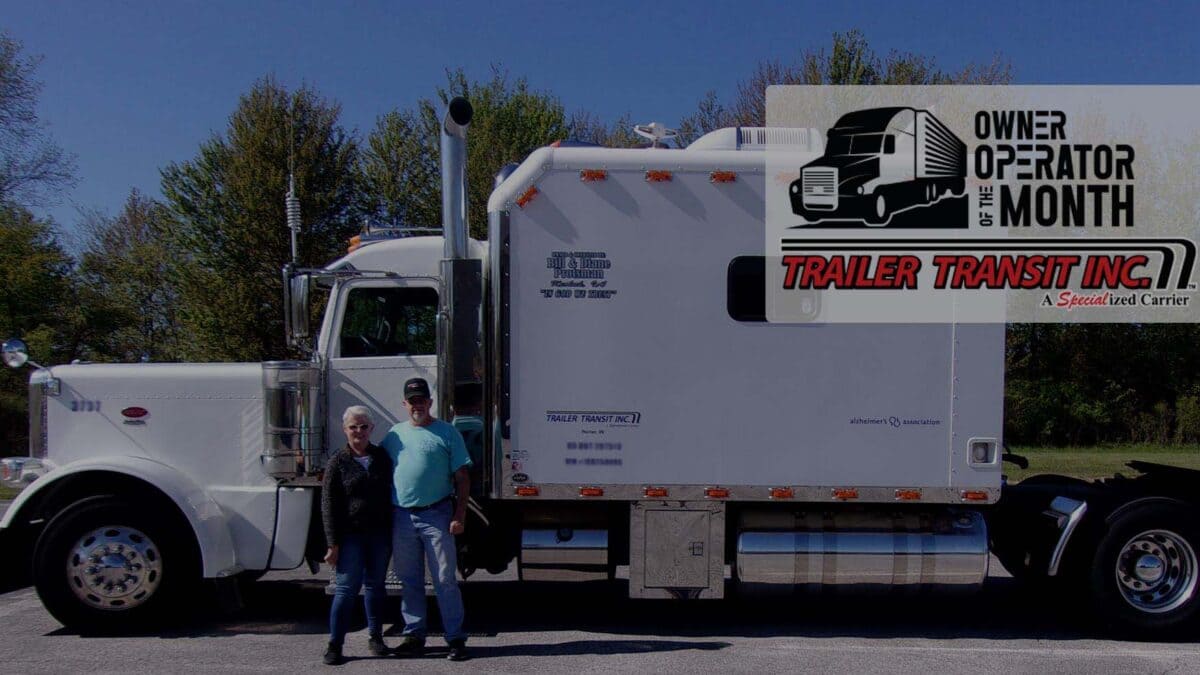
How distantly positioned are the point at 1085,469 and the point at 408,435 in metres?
8.31

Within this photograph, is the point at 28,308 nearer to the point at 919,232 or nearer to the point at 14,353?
the point at 14,353

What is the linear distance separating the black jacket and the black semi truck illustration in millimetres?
3263

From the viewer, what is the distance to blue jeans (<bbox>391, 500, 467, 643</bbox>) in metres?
5.64

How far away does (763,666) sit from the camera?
5.60 m

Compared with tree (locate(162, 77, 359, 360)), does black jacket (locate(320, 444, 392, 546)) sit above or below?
below

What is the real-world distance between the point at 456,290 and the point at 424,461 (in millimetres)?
1152

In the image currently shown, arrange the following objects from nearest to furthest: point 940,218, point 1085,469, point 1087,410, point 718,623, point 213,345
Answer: point 940,218 < point 718,623 < point 1085,469 < point 1087,410 < point 213,345

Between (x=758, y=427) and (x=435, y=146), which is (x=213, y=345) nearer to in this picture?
(x=435, y=146)

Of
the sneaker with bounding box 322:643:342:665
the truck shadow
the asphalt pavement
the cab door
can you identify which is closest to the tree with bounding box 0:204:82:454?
the asphalt pavement

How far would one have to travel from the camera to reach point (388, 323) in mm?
6320

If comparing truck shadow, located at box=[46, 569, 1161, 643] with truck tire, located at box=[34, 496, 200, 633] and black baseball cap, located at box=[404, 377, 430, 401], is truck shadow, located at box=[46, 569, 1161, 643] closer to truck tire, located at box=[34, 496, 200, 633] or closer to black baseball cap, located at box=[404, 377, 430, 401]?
truck tire, located at box=[34, 496, 200, 633]

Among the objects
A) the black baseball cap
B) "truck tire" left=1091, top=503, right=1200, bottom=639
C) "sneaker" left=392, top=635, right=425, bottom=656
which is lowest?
"sneaker" left=392, top=635, right=425, bottom=656

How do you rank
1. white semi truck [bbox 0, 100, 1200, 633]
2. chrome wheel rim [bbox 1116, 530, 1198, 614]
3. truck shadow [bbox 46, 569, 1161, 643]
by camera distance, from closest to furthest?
white semi truck [bbox 0, 100, 1200, 633]
chrome wheel rim [bbox 1116, 530, 1198, 614]
truck shadow [bbox 46, 569, 1161, 643]

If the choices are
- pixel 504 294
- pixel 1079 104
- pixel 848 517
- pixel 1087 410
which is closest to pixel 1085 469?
pixel 1087 410
